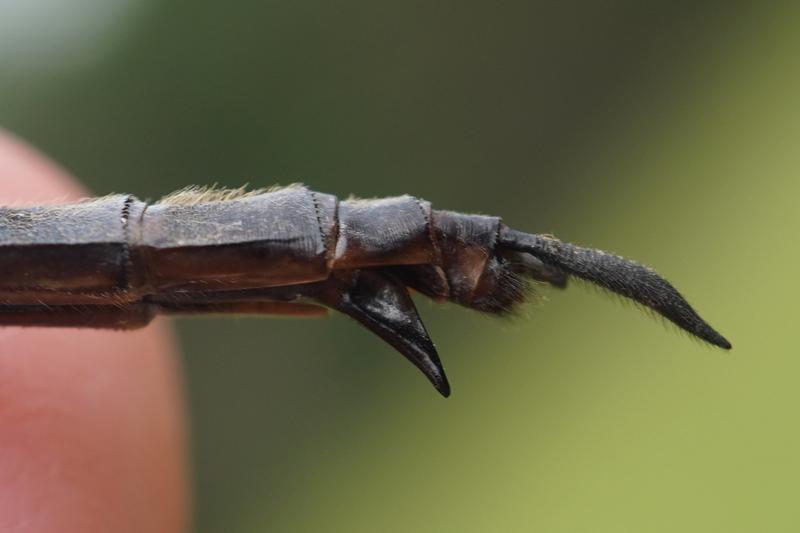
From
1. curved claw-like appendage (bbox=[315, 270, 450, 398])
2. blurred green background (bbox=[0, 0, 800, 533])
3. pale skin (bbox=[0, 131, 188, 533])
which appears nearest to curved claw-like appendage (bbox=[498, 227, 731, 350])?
curved claw-like appendage (bbox=[315, 270, 450, 398])

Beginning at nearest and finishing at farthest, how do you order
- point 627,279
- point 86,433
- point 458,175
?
point 627,279 < point 86,433 < point 458,175

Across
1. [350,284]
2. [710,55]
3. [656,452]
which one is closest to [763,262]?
[656,452]

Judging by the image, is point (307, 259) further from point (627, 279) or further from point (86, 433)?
point (86, 433)

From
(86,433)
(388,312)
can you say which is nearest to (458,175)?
(86,433)

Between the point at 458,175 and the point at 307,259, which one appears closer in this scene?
the point at 307,259

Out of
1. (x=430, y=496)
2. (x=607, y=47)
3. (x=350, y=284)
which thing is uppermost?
(x=607, y=47)

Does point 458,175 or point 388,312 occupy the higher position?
point 458,175

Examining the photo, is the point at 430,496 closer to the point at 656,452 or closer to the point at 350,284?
the point at 656,452
